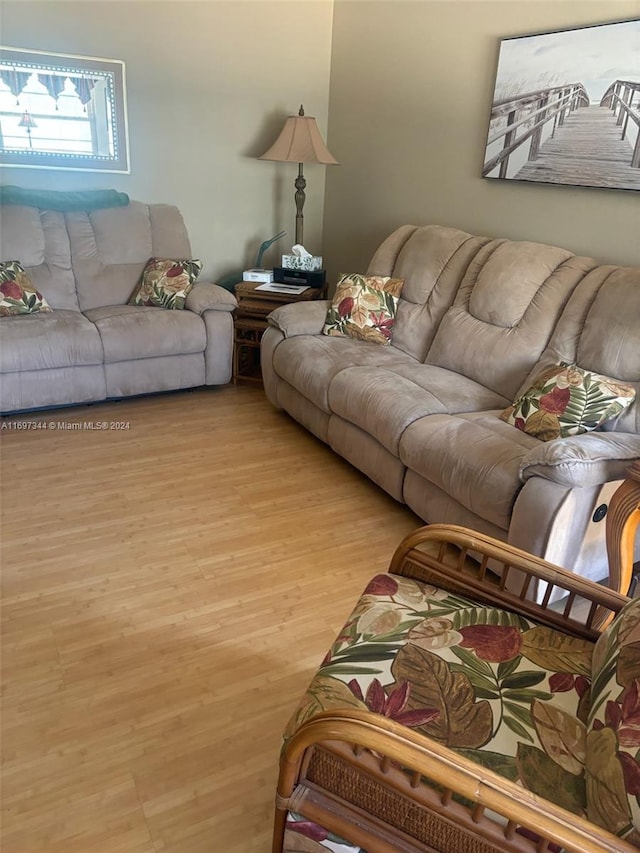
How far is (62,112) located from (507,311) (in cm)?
279

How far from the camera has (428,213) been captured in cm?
369

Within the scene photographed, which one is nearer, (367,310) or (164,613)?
(164,613)

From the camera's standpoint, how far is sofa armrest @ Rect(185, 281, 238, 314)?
144 inches

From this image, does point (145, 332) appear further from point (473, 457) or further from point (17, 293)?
point (473, 457)

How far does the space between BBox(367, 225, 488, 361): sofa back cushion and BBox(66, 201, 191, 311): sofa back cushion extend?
1.49m

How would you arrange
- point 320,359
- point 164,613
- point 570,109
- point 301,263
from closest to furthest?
point 164,613, point 570,109, point 320,359, point 301,263

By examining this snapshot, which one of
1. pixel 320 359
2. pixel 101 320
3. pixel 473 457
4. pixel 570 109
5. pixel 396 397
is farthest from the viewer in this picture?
pixel 101 320

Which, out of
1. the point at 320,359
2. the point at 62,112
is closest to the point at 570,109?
the point at 320,359

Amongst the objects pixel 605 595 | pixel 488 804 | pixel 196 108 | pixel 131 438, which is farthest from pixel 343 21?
pixel 488 804

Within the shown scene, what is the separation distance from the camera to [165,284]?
3697 millimetres

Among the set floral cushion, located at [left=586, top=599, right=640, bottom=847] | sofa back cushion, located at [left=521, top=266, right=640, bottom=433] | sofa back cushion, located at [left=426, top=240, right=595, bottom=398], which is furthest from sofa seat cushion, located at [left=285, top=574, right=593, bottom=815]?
sofa back cushion, located at [left=426, top=240, right=595, bottom=398]

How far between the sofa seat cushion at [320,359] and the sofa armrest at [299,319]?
0.04 metres

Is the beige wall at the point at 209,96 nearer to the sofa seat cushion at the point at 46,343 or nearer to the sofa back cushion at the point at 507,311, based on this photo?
the sofa seat cushion at the point at 46,343

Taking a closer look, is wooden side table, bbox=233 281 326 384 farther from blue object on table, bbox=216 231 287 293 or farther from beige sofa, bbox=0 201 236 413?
blue object on table, bbox=216 231 287 293
